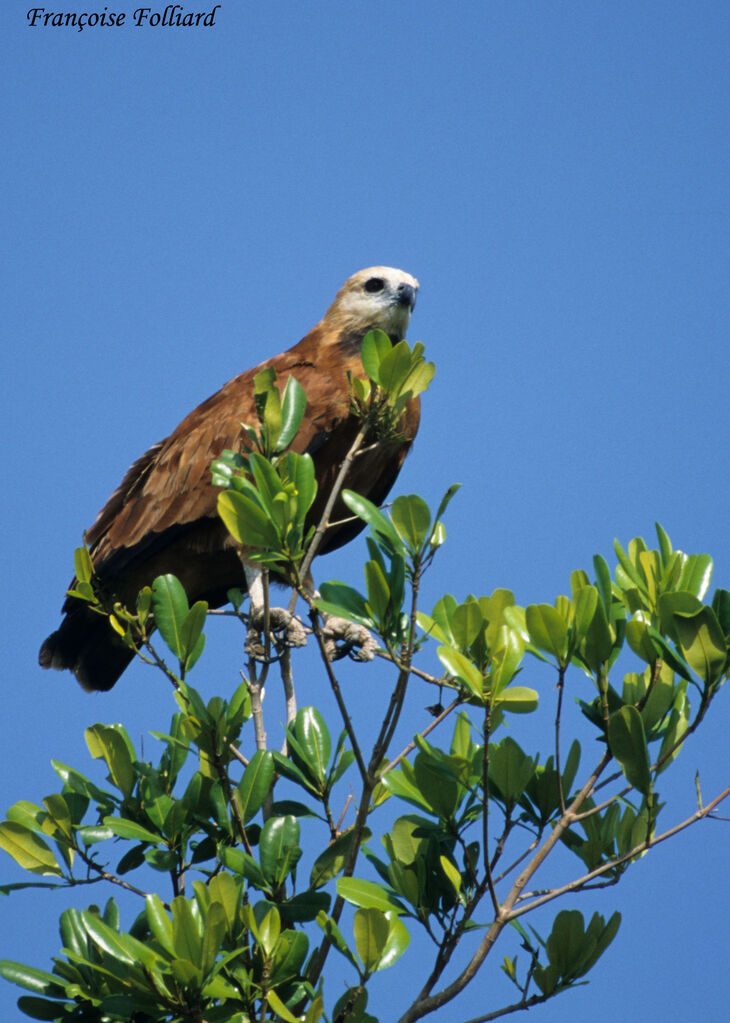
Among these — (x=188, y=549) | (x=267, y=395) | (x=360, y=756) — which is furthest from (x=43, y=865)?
(x=188, y=549)

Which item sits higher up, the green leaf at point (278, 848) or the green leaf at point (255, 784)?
the green leaf at point (255, 784)

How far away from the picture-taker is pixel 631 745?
214 cm

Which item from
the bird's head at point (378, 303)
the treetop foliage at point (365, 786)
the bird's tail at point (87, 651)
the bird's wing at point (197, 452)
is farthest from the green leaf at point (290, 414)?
the bird's head at point (378, 303)

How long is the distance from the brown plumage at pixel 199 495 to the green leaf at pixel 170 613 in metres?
1.64

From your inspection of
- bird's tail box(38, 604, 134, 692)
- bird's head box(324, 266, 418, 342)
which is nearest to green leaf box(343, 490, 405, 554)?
bird's tail box(38, 604, 134, 692)

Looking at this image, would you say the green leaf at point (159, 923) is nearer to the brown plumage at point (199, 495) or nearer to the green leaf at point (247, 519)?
the green leaf at point (247, 519)

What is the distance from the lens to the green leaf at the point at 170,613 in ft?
8.34

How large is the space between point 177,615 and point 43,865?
67 centimetres

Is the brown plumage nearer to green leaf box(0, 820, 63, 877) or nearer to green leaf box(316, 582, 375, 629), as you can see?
green leaf box(0, 820, 63, 877)

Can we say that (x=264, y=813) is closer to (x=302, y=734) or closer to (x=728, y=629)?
(x=302, y=734)

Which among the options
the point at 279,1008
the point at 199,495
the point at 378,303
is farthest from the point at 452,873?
the point at 378,303

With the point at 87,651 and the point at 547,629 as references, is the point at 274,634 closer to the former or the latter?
the point at 547,629

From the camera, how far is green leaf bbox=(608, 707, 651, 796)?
2.12m

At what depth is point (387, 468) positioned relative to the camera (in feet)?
15.3
